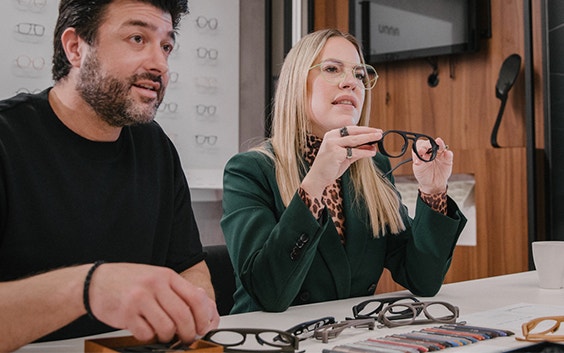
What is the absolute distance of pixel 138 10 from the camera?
4.50ft

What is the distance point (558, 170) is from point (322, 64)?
1434mm

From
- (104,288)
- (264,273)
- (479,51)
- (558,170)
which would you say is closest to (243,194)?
(264,273)

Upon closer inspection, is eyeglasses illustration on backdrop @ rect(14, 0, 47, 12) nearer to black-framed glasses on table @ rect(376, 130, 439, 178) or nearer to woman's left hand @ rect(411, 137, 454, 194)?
black-framed glasses on table @ rect(376, 130, 439, 178)

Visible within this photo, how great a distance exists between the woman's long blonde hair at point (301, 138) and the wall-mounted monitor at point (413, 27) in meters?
1.36

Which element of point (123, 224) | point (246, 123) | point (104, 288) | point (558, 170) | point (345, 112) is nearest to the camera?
point (104, 288)

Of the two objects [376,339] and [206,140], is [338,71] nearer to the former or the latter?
[376,339]

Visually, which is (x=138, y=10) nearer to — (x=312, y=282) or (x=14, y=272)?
(x=14, y=272)

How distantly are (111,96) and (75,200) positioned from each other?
8.7 inches

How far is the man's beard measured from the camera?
134cm

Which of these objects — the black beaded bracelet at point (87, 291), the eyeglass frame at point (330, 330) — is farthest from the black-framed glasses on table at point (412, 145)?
the black beaded bracelet at point (87, 291)

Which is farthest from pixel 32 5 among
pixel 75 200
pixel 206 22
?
pixel 75 200

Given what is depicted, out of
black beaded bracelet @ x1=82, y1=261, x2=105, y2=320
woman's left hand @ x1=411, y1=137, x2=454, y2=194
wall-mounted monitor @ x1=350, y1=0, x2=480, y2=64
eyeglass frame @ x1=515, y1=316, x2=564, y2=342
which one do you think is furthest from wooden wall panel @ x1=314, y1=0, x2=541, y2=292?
black beaded bracelet @ x1=82, y1=261, x2=105, y2=320

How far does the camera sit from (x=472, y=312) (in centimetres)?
131

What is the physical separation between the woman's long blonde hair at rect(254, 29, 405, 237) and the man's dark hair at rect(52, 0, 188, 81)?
0.42 metres
